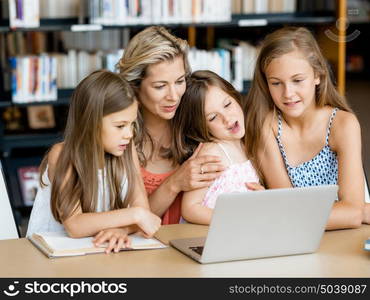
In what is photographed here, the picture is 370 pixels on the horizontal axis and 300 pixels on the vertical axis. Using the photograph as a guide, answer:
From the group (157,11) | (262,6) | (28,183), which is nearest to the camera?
(157,11)

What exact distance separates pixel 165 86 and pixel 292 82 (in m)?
0.40

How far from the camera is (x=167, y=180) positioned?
257 cm

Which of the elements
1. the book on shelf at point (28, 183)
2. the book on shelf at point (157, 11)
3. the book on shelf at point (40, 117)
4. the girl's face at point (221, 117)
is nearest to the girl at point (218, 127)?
the girl's face at point (221, 117)

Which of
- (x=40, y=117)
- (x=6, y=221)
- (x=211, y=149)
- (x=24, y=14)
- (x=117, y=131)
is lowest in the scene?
(x=40, y=117)

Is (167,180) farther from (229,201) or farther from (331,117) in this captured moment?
(229,201)

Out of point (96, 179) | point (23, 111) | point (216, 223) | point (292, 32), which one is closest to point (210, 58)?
point (23, 111)

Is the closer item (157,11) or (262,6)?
(157,11)

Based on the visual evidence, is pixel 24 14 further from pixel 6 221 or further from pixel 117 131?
pixel 117 131

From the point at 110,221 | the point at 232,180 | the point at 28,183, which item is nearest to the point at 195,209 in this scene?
the point at 232,180

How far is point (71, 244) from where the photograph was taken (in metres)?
2.09

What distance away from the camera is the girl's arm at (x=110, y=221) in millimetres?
2158

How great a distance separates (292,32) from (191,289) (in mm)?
1126

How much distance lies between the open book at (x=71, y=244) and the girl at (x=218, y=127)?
39cm

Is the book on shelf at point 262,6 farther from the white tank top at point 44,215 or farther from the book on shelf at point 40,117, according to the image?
the white tank top at point 44,215
